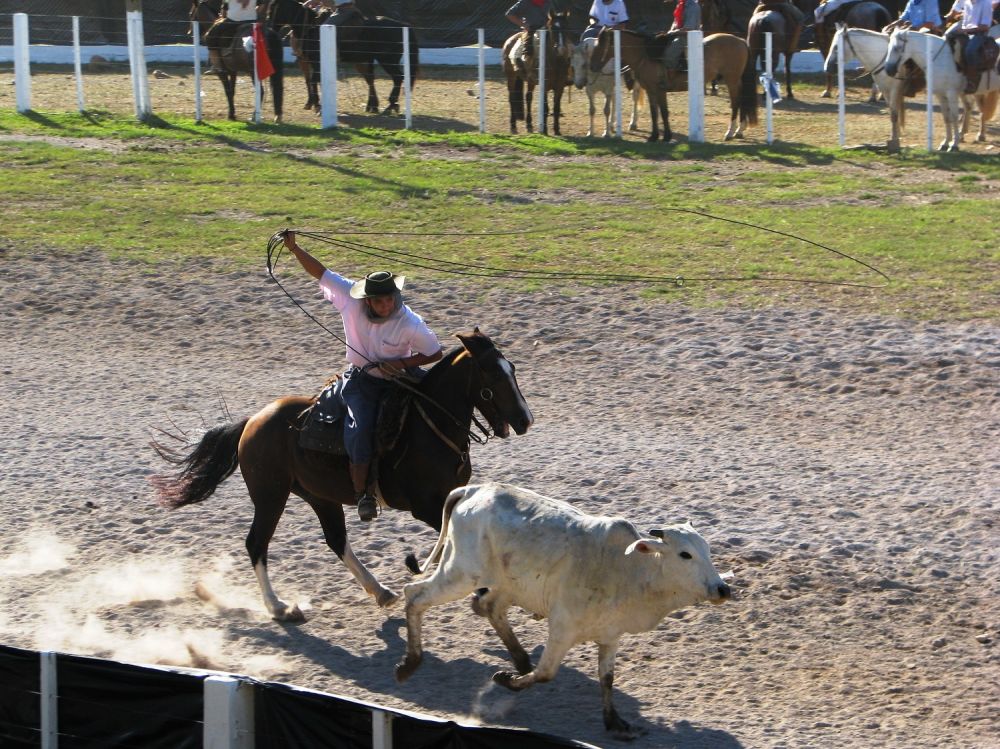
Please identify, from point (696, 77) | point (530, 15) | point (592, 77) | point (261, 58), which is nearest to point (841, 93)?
point (696, 77)

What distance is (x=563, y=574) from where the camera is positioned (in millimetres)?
6316

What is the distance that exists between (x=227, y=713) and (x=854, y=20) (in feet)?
77.5

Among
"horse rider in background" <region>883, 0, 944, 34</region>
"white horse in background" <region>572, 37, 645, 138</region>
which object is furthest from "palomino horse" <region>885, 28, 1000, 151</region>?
"white horse in background" <region>572, 37, 645, 138</region>

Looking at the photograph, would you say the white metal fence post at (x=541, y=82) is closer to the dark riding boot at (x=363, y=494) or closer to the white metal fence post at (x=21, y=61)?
the white metal fence post at (x=21, y=61)

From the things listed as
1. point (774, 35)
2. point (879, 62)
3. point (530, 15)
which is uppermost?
point (530, 15)

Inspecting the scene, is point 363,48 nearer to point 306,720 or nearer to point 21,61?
point 21,61

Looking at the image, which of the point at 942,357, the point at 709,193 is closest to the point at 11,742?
the point at 942,357

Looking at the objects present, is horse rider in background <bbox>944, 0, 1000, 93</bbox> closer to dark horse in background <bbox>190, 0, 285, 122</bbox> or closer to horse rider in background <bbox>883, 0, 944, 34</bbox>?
horse rider in background <bbox>883, 0, 944, 34</bbox>

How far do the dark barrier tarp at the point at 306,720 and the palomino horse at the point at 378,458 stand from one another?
1923 mm

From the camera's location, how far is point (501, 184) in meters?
19.0

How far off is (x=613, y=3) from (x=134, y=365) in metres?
14.0

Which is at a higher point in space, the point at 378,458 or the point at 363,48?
the point at 363,48

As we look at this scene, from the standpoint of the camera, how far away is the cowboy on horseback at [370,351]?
7496 millimetres

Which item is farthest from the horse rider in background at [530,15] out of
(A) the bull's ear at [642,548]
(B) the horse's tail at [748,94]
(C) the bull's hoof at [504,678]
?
(A) the bull's ear at [642,548]
